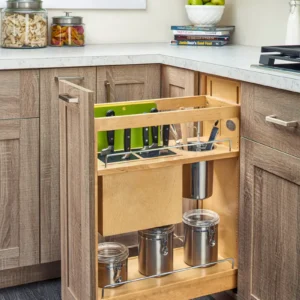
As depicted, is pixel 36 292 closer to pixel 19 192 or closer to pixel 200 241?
pixel 19 192

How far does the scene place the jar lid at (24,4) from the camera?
8.44ft

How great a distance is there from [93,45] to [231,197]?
1.23 m

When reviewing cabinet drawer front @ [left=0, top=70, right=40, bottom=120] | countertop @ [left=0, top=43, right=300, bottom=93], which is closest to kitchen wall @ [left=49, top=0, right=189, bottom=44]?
countertop @ [left=0, top=43, right=300, bottom=93]

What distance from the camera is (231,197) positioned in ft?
6.85

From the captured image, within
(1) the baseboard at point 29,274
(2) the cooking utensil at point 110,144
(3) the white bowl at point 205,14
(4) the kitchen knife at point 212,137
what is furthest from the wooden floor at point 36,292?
(3) the white bowl at point 205,14

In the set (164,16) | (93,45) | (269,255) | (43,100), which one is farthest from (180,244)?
(164,16)

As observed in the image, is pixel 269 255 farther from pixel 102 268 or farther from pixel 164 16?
pixel 164 16

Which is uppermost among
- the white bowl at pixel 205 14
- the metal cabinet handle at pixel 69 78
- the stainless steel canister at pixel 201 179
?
the white bowl at pixel 205 14

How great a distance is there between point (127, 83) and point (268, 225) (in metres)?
0.88

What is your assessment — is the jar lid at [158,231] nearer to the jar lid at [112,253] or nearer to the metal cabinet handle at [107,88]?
the jar lid at [112,253]

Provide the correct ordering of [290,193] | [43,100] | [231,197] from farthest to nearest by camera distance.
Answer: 1. [43,100]
2. [231,197]
3. [290,193]

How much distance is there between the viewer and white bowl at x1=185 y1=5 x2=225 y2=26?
2.94 meters

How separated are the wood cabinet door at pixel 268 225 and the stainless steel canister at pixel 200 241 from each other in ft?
0.37

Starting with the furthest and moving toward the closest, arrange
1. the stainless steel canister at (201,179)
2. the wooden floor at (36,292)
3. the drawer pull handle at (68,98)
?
the wooden floor at (36,292) → the stainless steel canister at (201,179) → the drawer pull handle at (68,98)
